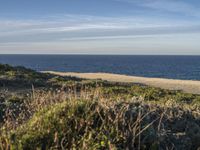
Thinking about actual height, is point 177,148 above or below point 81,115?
below

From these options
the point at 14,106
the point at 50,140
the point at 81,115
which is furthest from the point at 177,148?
the point at 14,106

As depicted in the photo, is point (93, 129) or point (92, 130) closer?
point (92, 130)

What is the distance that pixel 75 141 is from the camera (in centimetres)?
794

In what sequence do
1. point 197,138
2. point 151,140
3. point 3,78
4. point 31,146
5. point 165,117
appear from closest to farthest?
1. point 31,146
2. point 151,140
3. point 197,138
4. point 165,117
5. point 3,78

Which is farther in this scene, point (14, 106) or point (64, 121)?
point (14, 106)

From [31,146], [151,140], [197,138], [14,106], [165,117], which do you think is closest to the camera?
[31,146]

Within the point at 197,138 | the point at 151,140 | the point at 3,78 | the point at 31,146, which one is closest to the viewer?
the point at 31,146

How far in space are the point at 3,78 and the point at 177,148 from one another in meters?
18.3

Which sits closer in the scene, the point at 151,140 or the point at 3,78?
the point at 151,140

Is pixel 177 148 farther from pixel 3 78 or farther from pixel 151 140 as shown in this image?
pixel 3 78

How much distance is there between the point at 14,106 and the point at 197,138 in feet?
21.7

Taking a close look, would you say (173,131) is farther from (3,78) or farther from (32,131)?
(3,78)

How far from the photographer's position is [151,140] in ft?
27.4

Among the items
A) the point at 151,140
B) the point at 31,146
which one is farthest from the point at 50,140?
the point at 151,140
